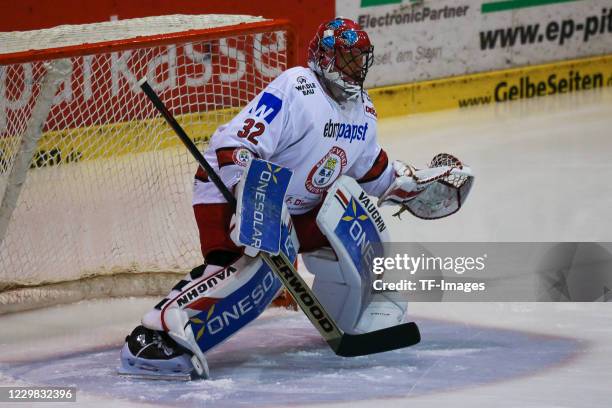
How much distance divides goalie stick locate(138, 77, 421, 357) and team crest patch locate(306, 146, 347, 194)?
35cm

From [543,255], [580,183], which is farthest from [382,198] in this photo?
[580,183]

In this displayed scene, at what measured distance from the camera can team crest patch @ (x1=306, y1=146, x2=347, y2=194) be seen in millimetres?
4121

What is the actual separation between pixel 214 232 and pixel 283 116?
15.5 inches

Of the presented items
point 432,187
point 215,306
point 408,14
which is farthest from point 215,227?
point 408,14

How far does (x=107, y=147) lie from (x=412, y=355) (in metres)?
1.65

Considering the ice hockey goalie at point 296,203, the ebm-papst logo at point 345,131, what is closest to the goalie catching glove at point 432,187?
the ice hockey goalie at point 296,203

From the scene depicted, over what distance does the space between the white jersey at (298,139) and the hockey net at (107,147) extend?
0.63m

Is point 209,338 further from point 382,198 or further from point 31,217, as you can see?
point 31,217

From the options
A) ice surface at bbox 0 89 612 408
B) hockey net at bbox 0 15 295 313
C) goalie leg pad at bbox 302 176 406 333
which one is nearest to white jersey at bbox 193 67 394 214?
goalie leg pad at bbox 302 176 406 333

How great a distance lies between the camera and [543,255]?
213 inches

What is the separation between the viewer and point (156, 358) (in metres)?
3.87

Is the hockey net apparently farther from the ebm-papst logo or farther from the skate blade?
the skate blade

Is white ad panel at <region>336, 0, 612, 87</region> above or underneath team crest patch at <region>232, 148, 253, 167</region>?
above

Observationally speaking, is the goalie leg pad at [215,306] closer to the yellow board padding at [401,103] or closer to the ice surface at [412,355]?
the ice surface at [412,355]
